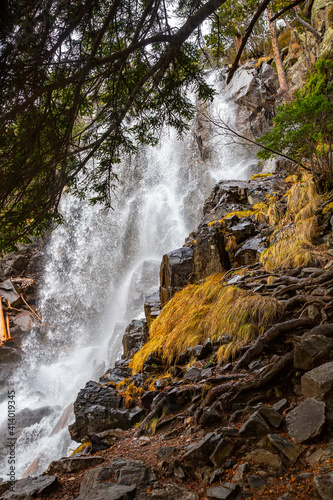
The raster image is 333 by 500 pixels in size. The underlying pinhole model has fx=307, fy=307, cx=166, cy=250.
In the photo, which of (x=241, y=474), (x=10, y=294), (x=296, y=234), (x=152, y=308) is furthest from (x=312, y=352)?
(x=10, y=294)

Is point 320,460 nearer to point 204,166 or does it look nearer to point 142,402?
point 142,402

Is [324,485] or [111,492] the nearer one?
[324,485]

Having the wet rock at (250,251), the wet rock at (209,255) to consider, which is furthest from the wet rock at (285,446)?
the wet rock at (209,255)

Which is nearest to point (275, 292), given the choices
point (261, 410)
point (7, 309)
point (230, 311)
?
point (230, 311)

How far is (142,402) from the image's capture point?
474 centimetres

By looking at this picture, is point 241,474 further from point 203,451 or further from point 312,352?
point 312,352

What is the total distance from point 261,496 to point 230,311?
3.04 m

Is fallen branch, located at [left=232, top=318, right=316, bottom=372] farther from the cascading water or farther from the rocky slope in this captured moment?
the cascading water

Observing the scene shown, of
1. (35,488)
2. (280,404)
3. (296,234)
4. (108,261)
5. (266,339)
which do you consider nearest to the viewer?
(280,404)

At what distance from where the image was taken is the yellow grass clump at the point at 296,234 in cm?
550

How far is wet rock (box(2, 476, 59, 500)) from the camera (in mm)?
2672

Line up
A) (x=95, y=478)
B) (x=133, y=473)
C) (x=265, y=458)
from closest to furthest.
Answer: (x=265, y=458), (x=133, y=473), (x=95, y=478)

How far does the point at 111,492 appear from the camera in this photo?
2143 millimetres

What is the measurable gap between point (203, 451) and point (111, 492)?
71 cm
